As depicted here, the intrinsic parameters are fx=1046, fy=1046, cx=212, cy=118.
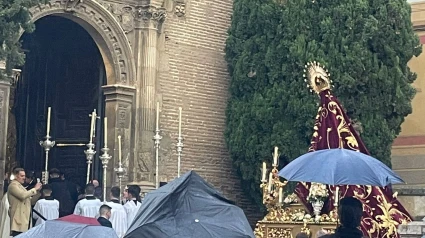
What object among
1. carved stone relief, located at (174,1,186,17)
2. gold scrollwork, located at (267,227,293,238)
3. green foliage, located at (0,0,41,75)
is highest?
carved stone relief, located at (174,1,186,17)

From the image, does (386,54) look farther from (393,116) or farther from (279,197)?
(279,197)

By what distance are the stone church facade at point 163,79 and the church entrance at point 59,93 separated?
2.75 ft

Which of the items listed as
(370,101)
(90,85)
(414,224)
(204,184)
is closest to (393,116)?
(370,101)

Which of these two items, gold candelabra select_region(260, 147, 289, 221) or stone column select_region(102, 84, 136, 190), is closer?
gold candelabra select_region(260, 147, 289, 221)

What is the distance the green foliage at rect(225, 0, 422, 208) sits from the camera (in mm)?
20906

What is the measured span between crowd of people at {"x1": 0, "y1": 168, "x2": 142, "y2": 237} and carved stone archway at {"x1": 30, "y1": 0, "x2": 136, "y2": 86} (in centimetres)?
313

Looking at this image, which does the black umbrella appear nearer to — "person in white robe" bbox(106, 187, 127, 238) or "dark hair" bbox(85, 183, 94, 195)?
"person in white robe" bbox(106, 187, 127, 238)

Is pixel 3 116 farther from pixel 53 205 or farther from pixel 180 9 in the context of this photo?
pixel 180 9

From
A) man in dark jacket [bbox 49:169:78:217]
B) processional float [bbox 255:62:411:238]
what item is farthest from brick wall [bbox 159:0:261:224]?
processional float [bbox 255:62:411:238]

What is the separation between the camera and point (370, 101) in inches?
824

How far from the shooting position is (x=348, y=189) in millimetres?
14461

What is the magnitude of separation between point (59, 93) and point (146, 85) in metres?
2.89

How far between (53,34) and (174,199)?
16.0 meters

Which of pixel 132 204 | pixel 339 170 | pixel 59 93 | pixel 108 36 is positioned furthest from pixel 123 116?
pixel 339 170
